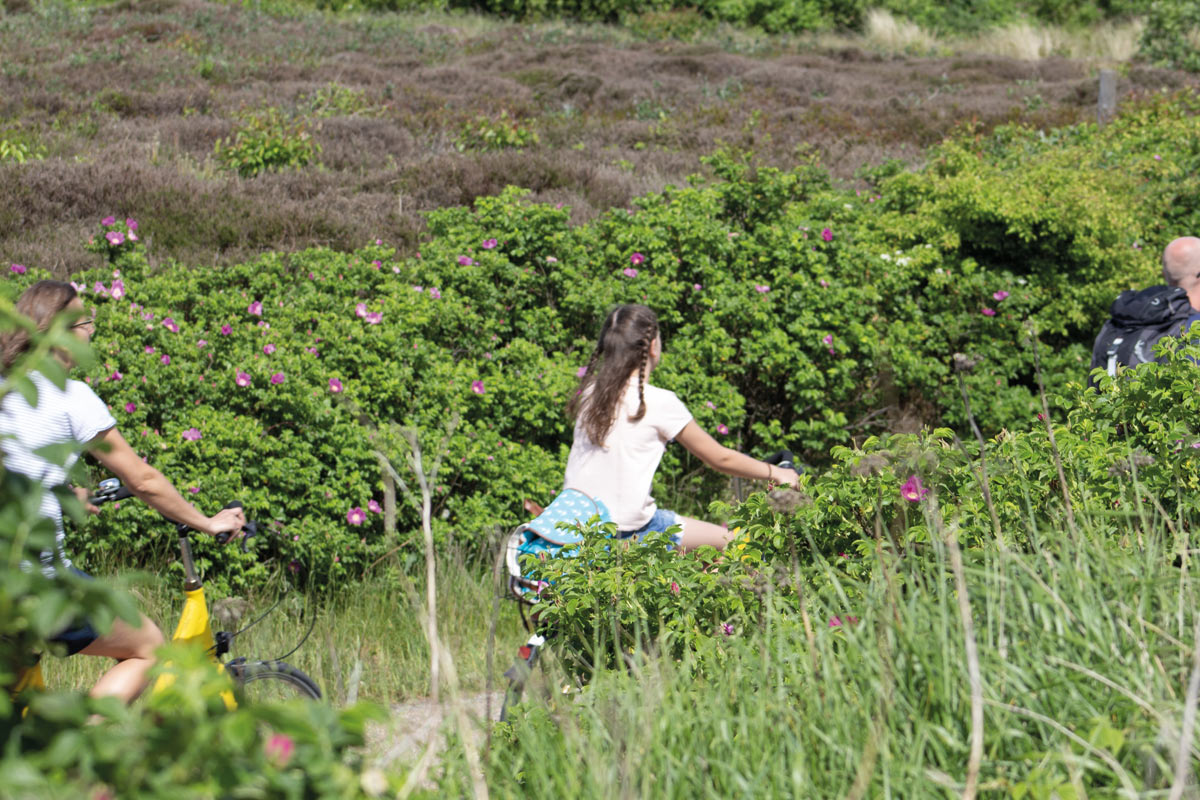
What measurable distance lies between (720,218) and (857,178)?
12.7ft

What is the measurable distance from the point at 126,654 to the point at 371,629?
183 cm

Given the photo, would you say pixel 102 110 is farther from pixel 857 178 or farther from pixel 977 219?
pixel 977 219

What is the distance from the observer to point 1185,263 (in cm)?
476

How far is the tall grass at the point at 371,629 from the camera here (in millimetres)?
4379

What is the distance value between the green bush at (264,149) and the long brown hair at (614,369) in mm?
6599

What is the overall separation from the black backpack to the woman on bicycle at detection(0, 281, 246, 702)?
3831 millimetres

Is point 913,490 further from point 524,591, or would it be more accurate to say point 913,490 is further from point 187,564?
point 187,564

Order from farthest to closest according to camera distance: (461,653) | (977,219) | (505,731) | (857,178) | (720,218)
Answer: (857,178) < (977,219) < (720,218) < (461,653) < (505,731)

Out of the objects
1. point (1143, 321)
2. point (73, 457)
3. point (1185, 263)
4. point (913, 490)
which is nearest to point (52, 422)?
point (73, 457)

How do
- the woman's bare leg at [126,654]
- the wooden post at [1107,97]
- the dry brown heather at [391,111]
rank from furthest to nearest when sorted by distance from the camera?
1. the wooden post at [1107,97]
2. the dry brown heather at [391,111]
3. the woman's bare leg at [126,654]

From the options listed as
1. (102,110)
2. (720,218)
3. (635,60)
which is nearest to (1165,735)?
(720,218)

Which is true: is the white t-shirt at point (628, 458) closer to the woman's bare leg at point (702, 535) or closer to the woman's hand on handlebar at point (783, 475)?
the woman's bare leg at point (702, 535)

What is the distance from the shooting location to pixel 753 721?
207cm

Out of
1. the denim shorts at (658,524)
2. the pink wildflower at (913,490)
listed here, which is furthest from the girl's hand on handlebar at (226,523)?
the pink wildflower at (913,490)
